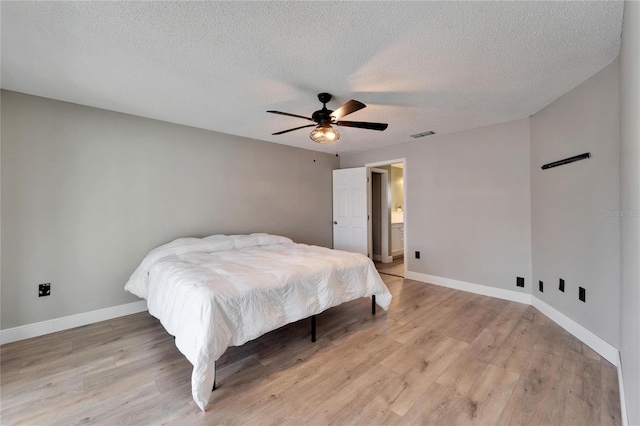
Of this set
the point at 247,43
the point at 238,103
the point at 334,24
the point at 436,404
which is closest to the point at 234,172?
the point at 238,103

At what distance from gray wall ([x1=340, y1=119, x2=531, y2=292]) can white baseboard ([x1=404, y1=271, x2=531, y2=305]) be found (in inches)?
2.5

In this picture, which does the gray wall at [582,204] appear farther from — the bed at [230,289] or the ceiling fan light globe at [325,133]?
the ceiling fan light globe at [325,133]

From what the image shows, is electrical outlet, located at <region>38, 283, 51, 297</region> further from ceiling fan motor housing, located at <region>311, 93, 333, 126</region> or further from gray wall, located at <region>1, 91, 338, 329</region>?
ceiling fan motor housing, located at <region>311, 93, 333, 126</region>

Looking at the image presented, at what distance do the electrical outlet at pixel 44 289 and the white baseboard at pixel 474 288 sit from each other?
4.62 meters

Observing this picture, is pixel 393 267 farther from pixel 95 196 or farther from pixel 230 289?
pixel 95 196

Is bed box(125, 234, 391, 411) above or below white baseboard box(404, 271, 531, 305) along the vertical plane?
above

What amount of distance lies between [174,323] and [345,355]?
1359 millimetres

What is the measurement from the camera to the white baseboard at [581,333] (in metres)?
2.04

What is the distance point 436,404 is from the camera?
1635mm

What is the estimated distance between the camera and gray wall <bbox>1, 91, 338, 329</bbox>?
2500mm

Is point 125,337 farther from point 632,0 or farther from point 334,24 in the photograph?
point 632,0

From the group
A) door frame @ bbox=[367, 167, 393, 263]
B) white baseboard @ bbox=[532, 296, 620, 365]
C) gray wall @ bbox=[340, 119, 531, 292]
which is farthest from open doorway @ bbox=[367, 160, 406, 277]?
white baseboard @ bbox=[532, 296, 620, 365]

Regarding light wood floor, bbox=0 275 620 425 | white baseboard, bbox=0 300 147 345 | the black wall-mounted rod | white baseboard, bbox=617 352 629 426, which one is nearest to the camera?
white baseboard, bbox=617 352 629 426

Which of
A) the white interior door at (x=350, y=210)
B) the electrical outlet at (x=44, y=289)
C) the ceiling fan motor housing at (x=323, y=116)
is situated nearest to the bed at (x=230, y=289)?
the electrical outlet at (x=44, y=289)
